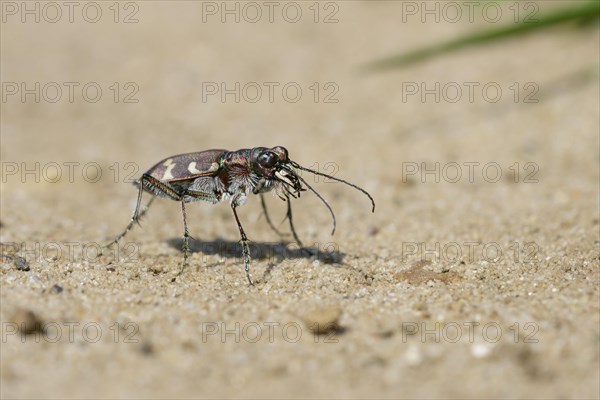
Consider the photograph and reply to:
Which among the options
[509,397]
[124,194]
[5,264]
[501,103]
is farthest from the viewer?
[501,103]

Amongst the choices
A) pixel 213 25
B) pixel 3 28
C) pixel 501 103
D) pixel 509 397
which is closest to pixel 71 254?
pixel 509 397

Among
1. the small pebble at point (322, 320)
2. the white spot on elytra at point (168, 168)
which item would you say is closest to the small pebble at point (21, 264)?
the white spot on elytra at point (168, 168)

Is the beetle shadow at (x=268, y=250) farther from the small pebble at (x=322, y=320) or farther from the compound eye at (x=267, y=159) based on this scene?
the small pebble at (x=322, y=320)

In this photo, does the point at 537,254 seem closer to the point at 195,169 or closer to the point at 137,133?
the point at 195,169

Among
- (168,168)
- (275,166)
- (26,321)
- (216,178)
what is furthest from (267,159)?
(26,321)

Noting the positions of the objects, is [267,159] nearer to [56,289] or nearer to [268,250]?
[268,250]

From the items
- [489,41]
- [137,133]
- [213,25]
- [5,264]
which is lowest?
[5,264]

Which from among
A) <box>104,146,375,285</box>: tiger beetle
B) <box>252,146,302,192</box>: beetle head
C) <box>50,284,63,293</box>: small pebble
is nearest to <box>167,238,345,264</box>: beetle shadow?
<box>104,146,375,285</box>: tiger beetle
